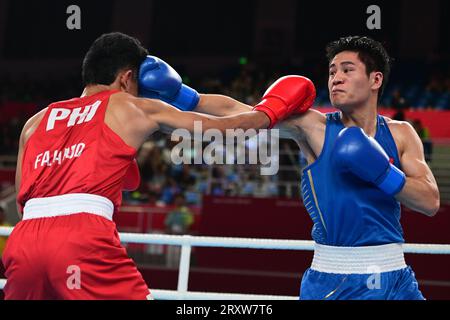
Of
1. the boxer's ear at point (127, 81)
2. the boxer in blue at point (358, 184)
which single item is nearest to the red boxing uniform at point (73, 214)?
the boxer's ear at point (127, 81)

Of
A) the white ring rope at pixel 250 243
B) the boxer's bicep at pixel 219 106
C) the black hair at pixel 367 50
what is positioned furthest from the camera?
the white ring rope at pixel 250 243

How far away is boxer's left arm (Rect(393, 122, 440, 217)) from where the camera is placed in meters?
2.33

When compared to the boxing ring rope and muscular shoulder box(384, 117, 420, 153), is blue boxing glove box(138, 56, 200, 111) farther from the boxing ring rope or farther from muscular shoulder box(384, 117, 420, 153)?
muscular shoulder box(384, 117, 420, 153)

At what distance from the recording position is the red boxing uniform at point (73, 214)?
2.09 metres

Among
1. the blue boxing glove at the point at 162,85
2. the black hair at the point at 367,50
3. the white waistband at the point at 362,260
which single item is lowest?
the white waistband at the point at 362,260

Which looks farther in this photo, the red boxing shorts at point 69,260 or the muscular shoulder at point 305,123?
the muscular shoulder at point 305,123

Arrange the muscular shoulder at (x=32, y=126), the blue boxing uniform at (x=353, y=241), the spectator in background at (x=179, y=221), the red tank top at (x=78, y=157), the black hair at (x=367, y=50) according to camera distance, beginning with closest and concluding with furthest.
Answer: the red tank top at (x=78, y=157) → the blue boxing uniform at (x=353, y=241) → the muscular shoulder at (x=32, y=126) → the black hair at (x=367, y=50) → the spectator in background at (x=179, y=221)

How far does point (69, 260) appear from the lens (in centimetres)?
208

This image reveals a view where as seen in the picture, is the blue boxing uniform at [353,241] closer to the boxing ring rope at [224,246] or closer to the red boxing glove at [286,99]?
the red boxing glove at [286,99]

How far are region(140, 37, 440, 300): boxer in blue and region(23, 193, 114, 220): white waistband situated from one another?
593 millimetres

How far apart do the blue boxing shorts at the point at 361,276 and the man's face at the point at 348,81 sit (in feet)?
1.92

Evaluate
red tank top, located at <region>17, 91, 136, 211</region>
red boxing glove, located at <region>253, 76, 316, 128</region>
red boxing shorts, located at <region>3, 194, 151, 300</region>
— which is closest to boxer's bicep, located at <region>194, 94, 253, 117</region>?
red boxing glove, located at <region>253, 76, 316, 128</region>
